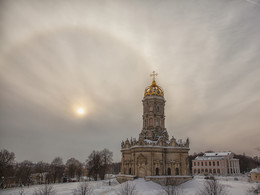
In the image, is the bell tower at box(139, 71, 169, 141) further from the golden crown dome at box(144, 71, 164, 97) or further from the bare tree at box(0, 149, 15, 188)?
the bare tree at box(0, 149, 15, 188)

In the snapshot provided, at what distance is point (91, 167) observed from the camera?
199 feet

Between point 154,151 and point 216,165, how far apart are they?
4613 centimetres

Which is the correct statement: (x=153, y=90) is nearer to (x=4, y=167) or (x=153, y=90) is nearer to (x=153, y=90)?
(x=153, y=90)

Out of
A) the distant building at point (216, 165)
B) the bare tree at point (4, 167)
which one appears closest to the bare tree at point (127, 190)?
the bare tree at point (4, 167)

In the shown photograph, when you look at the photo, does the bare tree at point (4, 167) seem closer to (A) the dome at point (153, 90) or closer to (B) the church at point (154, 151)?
(B) the church at point (154, 151)

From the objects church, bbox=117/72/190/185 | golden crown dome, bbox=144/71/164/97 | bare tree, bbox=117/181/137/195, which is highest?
golden crown dome, bbox=144/71/164/97

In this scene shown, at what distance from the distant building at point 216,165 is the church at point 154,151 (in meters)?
39.9

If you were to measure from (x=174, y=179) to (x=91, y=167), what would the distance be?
33.3m

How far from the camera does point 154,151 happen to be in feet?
119

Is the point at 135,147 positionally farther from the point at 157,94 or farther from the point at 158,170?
the point at 157,94

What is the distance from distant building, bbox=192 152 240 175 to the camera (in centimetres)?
7075

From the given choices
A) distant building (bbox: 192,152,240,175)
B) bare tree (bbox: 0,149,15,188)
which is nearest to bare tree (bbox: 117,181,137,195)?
bare tree (bbox: 0,149,15,188)

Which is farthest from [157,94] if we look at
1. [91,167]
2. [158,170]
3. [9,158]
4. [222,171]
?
[222,171]

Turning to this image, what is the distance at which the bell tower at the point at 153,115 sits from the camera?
132ft
